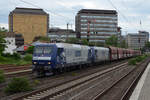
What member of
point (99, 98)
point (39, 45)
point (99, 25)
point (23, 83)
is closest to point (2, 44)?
point (39, 45)

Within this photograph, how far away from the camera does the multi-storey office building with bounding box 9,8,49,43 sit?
15588cm

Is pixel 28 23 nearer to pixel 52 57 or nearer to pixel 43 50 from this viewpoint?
pixel 43 50

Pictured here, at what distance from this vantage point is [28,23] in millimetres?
157750

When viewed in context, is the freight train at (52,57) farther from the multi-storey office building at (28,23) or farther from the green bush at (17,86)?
the multi-storey office building at (28,23)

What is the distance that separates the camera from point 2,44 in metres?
38.8

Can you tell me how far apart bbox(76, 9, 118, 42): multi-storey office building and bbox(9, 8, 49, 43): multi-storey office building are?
29201 millimetres

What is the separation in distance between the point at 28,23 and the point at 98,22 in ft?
155

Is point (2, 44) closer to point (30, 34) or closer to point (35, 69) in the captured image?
point (35, 69)

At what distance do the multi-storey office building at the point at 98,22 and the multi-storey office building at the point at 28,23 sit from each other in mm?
29201

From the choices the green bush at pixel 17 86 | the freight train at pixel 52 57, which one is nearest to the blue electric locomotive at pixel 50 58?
the freight train at pixel 52 57

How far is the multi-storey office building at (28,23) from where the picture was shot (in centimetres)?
15588

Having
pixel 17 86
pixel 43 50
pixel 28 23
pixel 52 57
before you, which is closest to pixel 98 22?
pixel 28 23

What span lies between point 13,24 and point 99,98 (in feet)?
495

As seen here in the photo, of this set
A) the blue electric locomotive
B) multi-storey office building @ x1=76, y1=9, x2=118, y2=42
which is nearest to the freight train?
the blue electric locomotive
